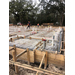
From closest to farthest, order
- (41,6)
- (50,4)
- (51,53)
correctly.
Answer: (51,53), (50,4), (41,6)

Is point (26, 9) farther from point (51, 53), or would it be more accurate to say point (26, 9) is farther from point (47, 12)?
point (51, 53)

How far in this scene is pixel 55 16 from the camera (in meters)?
26.2
